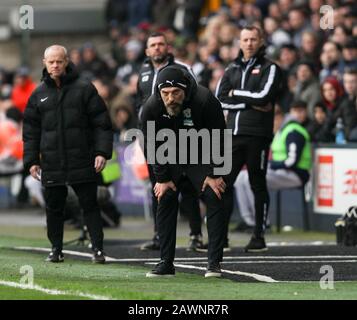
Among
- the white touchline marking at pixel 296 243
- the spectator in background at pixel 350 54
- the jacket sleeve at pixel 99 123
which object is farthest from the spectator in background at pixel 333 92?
the jacket sleeve at pixel 99 123

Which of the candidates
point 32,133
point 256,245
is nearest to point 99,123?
point 32,133

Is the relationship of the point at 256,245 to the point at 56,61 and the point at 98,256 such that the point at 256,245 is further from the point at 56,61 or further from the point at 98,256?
the point at 56,61

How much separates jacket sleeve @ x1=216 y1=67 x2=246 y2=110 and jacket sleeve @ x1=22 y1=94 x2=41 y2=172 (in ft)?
8.11

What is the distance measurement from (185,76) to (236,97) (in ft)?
11.4

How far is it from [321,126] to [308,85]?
1399 millimetres

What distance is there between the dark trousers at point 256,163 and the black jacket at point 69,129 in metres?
1.96

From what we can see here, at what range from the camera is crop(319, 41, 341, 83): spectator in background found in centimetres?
2177

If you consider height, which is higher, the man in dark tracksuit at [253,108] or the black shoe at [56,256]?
the man in dark tracksuit at [253,108]

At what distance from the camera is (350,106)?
19.9 metres

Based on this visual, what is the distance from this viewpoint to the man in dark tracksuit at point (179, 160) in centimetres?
1309

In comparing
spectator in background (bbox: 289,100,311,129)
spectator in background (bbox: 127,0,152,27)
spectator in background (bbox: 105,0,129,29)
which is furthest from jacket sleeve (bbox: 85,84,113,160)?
spectator in background (bbox: 105,0,129,29)

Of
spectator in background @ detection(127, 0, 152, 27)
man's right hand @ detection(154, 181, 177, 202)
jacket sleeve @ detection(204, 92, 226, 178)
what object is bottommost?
man's right hand @ detection(154, 181, 177, 202)

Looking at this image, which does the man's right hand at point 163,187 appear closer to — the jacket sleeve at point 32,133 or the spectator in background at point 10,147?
the jacket sleeve at point 32,133

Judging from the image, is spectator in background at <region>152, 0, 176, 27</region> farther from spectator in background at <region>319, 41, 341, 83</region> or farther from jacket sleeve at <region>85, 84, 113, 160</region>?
jacket sleeve at <region>85, 84, 113, 160</region>
